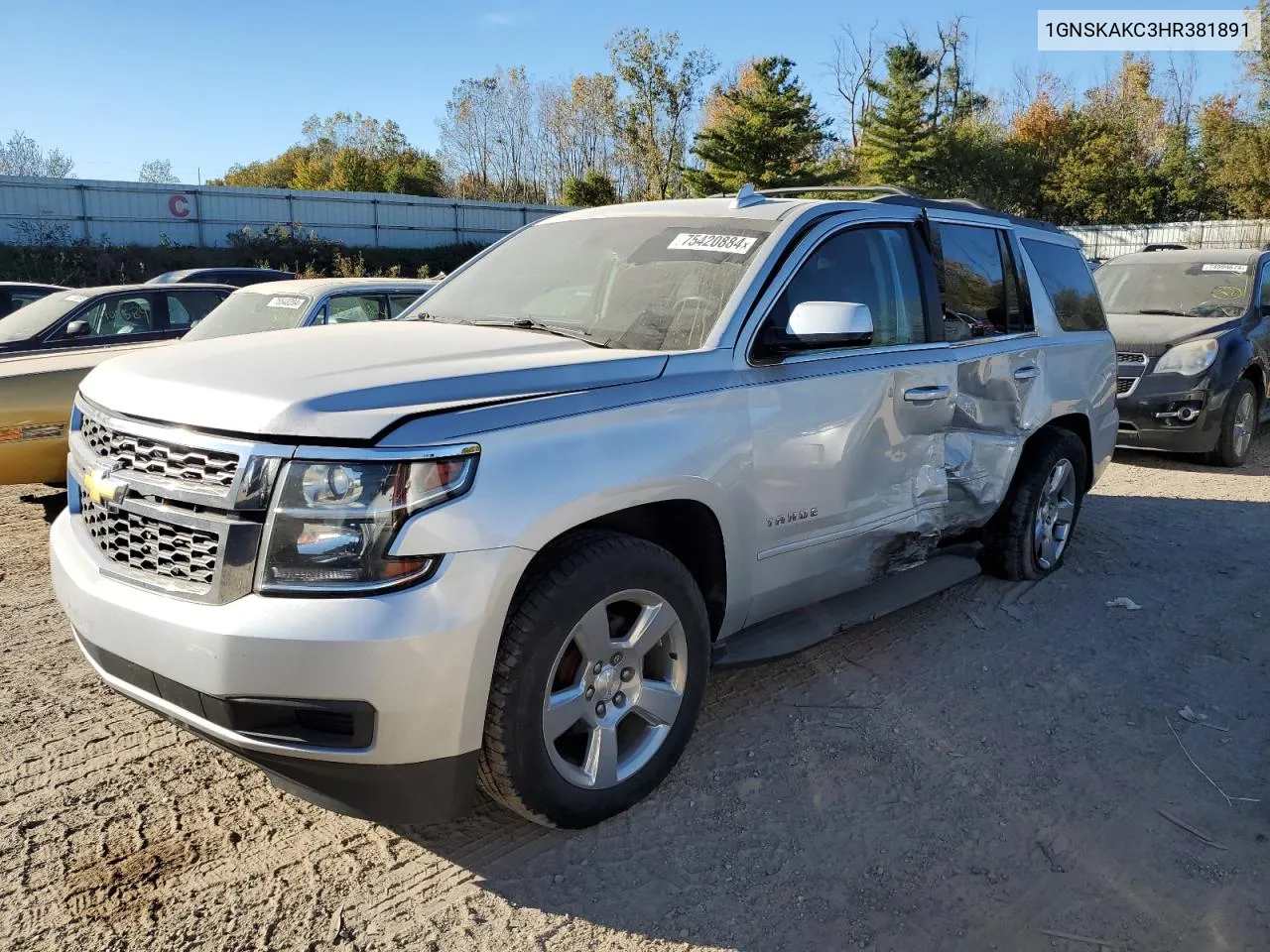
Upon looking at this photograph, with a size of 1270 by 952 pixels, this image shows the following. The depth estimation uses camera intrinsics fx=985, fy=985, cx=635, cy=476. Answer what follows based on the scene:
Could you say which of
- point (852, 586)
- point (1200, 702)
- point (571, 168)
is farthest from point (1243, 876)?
point (571, 168)

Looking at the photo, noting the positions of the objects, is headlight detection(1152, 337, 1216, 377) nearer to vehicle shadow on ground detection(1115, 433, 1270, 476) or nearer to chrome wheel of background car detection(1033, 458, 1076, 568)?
vehicle shadow on ground detection(1115, 433, 1270, 476)

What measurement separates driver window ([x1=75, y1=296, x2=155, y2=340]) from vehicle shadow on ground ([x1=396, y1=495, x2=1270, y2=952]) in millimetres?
6803

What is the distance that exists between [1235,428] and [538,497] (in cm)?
839

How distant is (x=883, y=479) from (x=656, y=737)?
1.46m

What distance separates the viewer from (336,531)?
2418 millimetres

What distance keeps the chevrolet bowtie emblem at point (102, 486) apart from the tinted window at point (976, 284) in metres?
3.30

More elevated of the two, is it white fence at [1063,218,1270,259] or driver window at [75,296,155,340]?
white fence at [1063,218,1270,259]

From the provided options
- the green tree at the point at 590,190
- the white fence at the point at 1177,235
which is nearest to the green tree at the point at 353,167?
the green tree at the point at 590,190

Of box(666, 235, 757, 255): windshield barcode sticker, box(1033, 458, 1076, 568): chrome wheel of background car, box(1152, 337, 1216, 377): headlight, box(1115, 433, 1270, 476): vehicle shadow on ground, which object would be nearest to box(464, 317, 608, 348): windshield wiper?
box(666, 235, 757, 255): windshield barcode sticker

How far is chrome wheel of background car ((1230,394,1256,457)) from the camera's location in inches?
348

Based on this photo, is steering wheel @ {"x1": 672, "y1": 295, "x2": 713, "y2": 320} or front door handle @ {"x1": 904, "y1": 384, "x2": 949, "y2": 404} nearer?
steering wheel @ {"x1": 672, "y1": 295, "x2": 713, "y2": 320}

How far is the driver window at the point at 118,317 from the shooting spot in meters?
8.38

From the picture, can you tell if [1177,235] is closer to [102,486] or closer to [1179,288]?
[1179,288]

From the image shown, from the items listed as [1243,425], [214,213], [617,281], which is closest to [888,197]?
[617,281]
